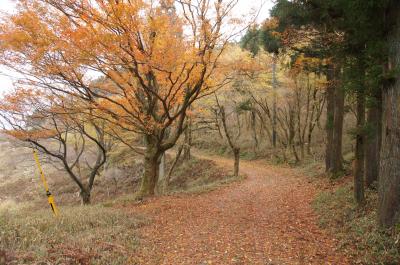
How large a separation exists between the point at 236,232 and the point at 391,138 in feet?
12.8

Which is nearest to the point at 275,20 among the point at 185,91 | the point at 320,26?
the point at 320,26

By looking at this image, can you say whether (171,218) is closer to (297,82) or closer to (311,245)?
(311,245)

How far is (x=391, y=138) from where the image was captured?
526 cm

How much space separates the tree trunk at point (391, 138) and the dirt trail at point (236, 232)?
1299 mm

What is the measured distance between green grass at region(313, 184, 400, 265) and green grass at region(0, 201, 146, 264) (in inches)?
170

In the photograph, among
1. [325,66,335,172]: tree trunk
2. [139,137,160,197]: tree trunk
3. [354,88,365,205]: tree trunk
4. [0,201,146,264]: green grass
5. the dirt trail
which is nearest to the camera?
[0,201,146,264]: green grass

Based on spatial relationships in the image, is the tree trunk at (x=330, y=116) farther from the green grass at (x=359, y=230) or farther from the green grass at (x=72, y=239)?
the green grass at (x=72, y=239)

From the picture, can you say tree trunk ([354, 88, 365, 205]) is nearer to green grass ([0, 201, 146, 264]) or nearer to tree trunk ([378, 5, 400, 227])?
tree trunk ([378, 5, 400, 227])

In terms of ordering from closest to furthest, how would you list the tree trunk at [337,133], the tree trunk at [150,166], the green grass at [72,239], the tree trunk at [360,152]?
the green grass at [72,239]
the tree trunk at [360,152]
the tree trunk at [337,133]
the tree trunk at [150,166]

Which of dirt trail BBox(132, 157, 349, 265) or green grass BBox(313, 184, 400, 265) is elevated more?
green grass BBox(313, 184, 400, 265)

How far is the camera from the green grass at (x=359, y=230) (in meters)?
4.88

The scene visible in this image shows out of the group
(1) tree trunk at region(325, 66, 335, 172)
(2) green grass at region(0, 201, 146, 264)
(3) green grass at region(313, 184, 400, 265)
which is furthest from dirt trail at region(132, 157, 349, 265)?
(1) tree trunk at region(325, 66, 335, 172)

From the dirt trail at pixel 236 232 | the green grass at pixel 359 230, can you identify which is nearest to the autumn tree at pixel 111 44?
the dirt trail at pixel 236 232

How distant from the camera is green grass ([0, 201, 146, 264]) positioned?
4.63 m
